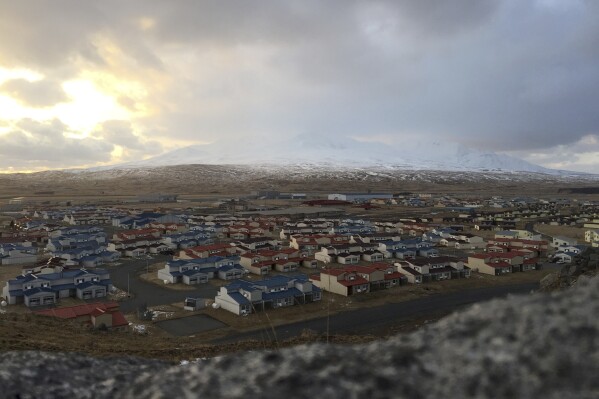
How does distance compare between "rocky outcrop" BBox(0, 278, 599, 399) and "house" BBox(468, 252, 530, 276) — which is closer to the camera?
"rocky outcrop" BBox(0, 278, 599, 399)

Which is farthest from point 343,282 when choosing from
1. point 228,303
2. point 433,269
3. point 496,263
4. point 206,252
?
point 206,252

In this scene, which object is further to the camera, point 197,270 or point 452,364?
point 197,270

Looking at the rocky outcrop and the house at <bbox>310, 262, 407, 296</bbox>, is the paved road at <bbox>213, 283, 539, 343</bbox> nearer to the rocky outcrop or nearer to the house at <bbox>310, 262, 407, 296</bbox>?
the house at <bbox>310, 262, 407, 296</bbox>

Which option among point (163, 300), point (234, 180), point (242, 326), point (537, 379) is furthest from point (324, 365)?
point (234, 180)

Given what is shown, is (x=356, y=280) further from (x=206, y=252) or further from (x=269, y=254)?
(x=206, y=252)

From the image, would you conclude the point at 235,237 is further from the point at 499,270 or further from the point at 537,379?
the point at 537,379

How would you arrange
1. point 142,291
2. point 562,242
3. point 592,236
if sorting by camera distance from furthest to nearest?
1. point 592,236
2. point 562,242
3. point 142,291

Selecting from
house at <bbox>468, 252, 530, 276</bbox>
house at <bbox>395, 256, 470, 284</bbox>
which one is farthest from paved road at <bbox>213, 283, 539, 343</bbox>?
house at <bbox>468, 252, 530, 276</bbox>
